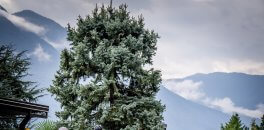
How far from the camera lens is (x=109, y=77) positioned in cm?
1825

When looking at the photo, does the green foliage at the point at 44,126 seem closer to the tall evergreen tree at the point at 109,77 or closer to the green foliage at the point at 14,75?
the tall evergreen tree at the point at 109,77

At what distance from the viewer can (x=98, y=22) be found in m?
20.5

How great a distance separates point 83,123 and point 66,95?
2.09 metres

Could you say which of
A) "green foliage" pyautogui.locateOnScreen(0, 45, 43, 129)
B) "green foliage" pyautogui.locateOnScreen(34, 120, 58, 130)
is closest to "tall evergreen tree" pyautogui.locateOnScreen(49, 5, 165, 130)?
"green foliage" pyautogui.locateOnScreen(0, 45, 43, 129)

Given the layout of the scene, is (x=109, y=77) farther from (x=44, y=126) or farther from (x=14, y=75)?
(x=14, y=75)

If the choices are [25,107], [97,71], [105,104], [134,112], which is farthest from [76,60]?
[25,107]

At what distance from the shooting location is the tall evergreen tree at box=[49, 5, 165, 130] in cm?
1789

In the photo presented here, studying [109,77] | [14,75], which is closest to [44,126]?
[109,77]

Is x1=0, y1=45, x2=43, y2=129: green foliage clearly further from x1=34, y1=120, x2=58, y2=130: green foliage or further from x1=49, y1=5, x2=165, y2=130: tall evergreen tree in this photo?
x1=34, y1=120, x2=58, y2=130: green foliage

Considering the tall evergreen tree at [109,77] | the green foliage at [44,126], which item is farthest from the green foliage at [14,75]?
the green foliage at [44,126]

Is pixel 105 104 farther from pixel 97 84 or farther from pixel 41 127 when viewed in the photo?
pixel 41 127

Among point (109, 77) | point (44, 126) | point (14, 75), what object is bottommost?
point (44, 126)

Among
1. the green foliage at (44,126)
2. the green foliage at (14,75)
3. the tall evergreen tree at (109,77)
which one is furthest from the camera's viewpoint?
the green foliage at (14,75)

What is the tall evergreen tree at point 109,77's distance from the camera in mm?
17891
